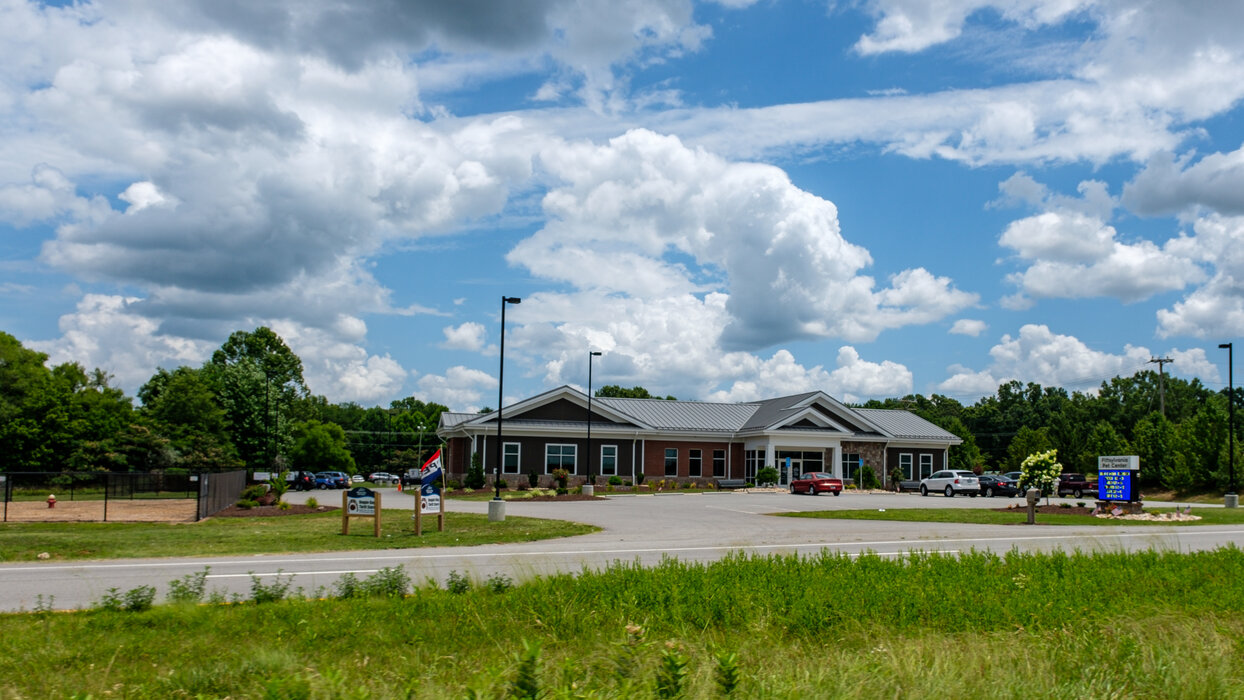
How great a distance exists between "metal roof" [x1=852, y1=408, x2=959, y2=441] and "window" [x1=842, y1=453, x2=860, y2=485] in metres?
2.80

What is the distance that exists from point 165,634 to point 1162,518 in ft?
101

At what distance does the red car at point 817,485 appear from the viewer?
48.1m

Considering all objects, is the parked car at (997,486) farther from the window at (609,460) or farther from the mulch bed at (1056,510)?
the window at (609,460)

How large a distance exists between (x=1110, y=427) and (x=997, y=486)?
24.0m

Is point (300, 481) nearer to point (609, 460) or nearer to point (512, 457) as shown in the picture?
point (512, 457)

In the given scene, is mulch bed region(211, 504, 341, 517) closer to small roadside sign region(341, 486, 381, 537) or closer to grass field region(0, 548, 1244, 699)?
small roadside sign region(341, 486, 381, 537)

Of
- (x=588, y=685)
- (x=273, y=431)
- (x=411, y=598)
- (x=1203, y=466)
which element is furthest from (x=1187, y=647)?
(x=273, y=431)

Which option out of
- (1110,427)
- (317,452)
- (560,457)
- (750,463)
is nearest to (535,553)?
(560,457)

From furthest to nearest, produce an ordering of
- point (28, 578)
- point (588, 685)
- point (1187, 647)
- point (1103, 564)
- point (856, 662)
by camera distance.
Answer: point (28, 578), point (1103, 564), point (1187, 647), point (856, 662), point (588, 685)

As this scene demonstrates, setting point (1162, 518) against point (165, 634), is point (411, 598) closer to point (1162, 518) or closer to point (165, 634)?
point (165, 634)

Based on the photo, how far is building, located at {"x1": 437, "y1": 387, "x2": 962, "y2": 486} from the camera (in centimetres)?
5297

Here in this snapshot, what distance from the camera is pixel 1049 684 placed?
6238mm

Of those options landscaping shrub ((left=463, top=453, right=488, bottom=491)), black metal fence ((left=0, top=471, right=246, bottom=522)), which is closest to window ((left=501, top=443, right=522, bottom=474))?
landscaping shrub ((left=463, top=453, right=488, bottom=491))

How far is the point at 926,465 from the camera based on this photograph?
203 feet
